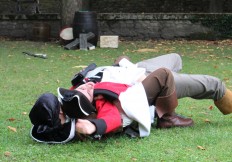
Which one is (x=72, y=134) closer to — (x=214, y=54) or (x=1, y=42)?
(x=214, y=54)

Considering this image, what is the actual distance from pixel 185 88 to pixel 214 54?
6383 mm

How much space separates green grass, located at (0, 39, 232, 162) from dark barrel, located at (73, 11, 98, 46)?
71.3 inches

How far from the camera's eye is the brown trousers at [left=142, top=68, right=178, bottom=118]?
12.1ft

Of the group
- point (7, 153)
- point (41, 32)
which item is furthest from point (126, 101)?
point (41, 32)

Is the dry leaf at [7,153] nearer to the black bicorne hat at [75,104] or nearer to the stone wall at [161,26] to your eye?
the black bicorne hat at [75,104]

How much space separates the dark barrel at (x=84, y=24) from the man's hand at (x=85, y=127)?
797cm

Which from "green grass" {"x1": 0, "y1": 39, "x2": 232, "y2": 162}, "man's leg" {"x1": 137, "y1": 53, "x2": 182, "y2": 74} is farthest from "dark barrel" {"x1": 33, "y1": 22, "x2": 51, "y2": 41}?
"man's leg" {"x1": 137, "y1": 53, "x2": 182, "y2": 74}

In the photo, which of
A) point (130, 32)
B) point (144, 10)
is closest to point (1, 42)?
point (130, 32)

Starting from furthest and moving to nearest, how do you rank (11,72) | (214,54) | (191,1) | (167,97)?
(191,1) → (214,54) → (11,72) → (167,97)

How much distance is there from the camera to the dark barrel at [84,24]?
1123 centimetres

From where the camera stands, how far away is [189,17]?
1272 centimetres

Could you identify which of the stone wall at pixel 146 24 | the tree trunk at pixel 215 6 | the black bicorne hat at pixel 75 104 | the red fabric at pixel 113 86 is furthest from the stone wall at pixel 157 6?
the black bicorne hat at pixel 75 104

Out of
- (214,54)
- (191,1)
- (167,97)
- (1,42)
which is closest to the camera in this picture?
(167,97)

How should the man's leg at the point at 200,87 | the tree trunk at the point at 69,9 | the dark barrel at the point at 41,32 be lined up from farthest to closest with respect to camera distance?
the dark barrel at the point at 41,32 → the tree trunk at the point at 69,9 → the man's leg at the point at 200,87
